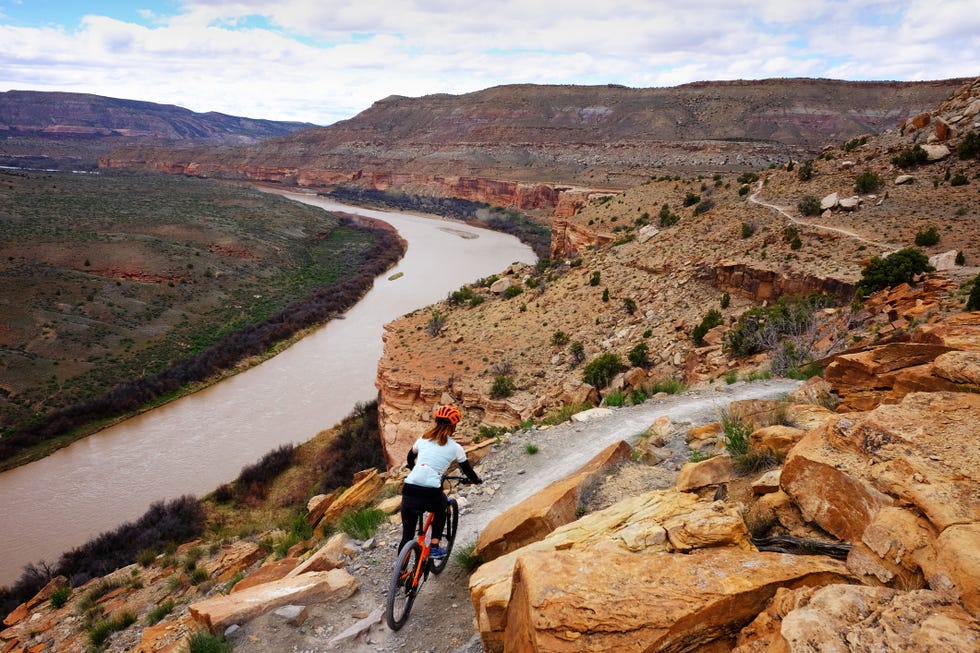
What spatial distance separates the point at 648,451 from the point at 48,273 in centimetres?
4252

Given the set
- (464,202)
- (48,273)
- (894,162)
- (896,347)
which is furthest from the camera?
(464,202)

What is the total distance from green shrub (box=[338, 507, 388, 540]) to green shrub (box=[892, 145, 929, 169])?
877 inches

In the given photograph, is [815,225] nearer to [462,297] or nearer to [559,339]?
[559,339]

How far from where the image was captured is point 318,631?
16.5ft

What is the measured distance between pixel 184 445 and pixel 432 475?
22408 mm

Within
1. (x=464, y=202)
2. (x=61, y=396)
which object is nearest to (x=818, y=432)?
(x=61, y=396)

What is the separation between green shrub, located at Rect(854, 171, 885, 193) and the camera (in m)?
19.3

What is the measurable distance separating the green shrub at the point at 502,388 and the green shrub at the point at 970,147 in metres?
17.1

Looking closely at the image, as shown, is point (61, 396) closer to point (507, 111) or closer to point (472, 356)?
point (472, 356)

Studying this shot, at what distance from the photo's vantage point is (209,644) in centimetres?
488

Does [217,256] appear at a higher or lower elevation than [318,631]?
lower

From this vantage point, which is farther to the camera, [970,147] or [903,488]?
[970,147]

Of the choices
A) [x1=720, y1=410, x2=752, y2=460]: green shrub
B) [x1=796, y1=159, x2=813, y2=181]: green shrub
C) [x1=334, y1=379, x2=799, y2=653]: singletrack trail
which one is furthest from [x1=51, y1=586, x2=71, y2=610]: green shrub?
[x1=796, y1=159, x2=813, y2=181]: green shrub

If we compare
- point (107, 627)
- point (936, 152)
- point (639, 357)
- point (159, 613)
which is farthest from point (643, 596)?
point (936, 152)
